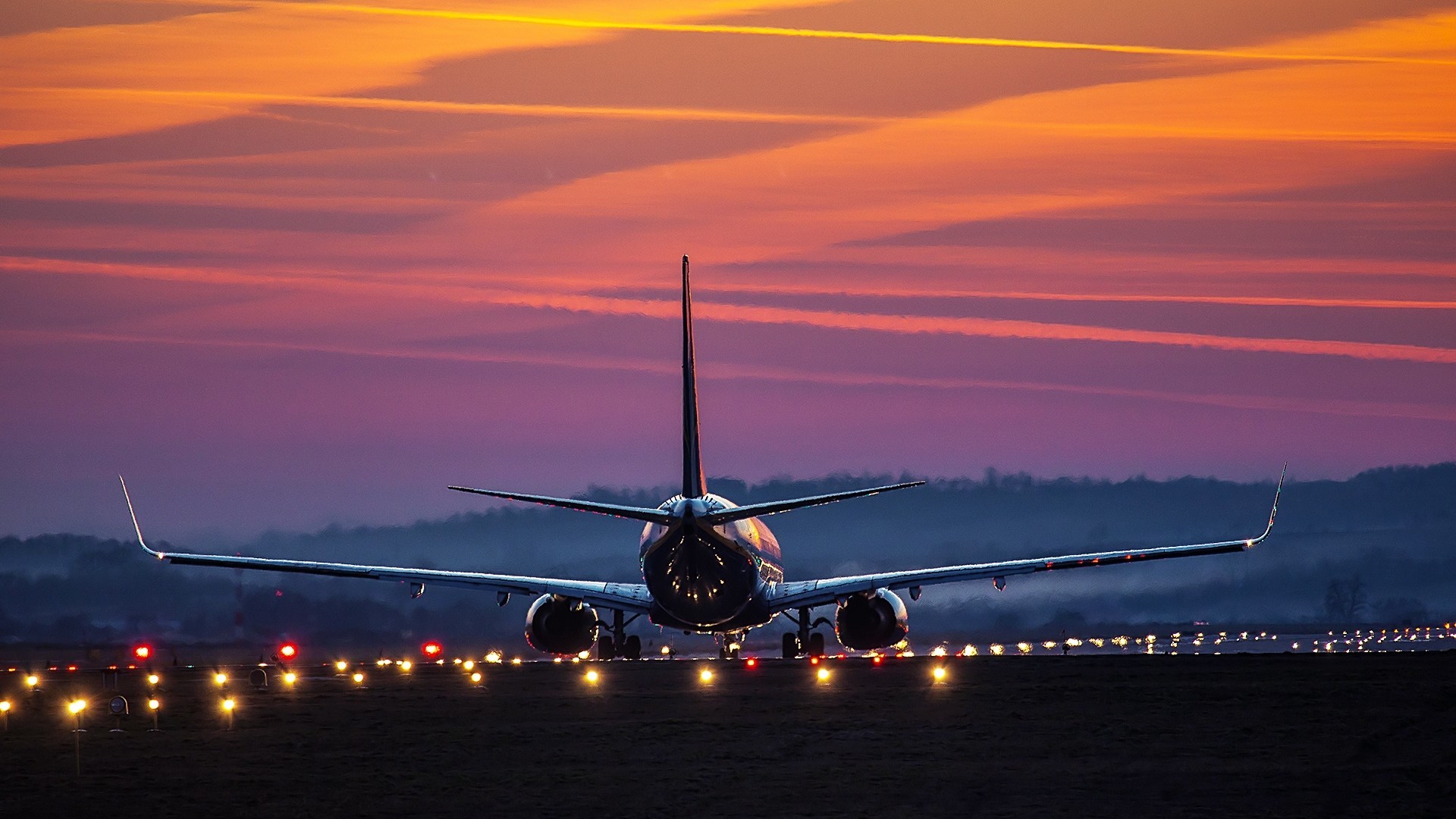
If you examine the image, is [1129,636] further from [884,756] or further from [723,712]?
[884,756]

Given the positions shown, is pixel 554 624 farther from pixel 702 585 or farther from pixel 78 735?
pixel 78 735

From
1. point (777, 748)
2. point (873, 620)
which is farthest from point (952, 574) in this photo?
point (777, 748)

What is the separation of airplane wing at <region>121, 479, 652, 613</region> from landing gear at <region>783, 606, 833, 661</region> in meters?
5.90

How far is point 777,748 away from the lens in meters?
34.2

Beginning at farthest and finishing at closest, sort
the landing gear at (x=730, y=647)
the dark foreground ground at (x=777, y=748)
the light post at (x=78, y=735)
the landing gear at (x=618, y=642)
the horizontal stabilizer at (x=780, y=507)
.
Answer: the landing gear at (x=730, y=647) < the landing gear at (x=618, y=642) < the horizontal stabilizer at (x=780, y=507) < the light post at (x=78, y=735) < the dark foreground ground at (x=777, y=748)

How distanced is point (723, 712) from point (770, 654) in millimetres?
40462

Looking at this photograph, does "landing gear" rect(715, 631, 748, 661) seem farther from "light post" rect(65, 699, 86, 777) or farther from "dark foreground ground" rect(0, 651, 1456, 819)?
"light post" rect(65, 699, 86, 777)

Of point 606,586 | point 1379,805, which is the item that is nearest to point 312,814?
point 1379,805

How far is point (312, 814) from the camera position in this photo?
2725 centimetres

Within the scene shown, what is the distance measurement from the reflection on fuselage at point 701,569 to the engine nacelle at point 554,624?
12.9ft

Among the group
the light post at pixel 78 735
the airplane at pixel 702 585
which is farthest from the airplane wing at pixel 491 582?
the light post at pixel 78 735

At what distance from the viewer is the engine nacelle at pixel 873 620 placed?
69625mm

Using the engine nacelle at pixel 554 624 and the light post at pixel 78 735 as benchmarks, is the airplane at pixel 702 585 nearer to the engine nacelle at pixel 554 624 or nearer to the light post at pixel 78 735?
the engine nacelle at pixel 554 624

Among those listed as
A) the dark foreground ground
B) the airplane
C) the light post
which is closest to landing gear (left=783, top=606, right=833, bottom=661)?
the airplane
